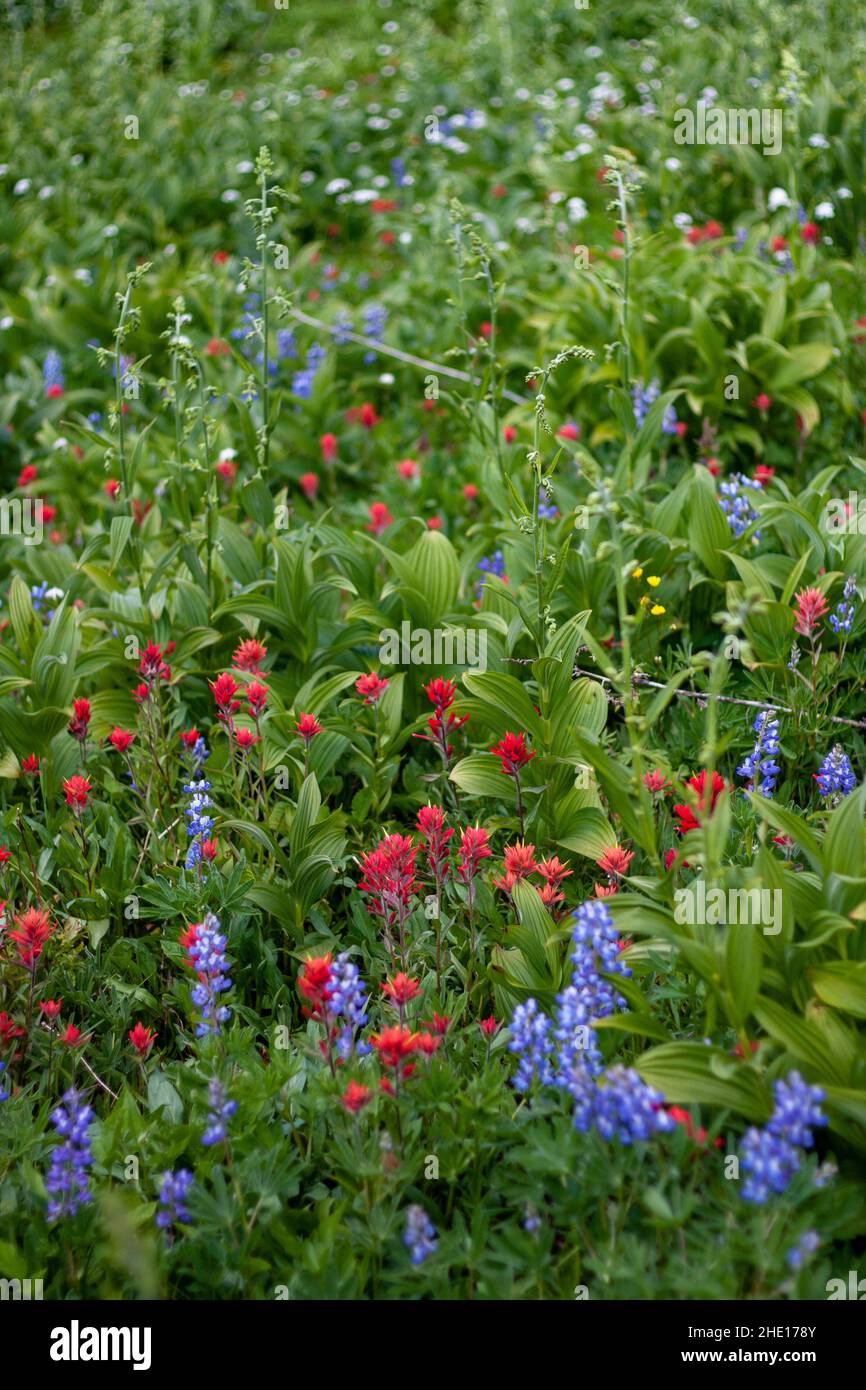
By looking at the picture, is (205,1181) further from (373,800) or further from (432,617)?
(432,617)

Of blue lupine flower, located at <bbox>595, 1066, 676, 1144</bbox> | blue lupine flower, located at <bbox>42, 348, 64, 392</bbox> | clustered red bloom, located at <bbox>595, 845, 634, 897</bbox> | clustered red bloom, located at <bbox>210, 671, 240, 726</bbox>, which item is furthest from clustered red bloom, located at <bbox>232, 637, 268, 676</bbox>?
blue lupine flower, located at <bbox>42, 348, 64, 392</bbox>

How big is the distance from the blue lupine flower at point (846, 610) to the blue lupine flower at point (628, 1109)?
6.18ft

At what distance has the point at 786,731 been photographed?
3479 mm

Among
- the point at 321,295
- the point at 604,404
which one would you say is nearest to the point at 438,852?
the point at 604,404

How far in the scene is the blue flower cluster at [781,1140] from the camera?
2.01m

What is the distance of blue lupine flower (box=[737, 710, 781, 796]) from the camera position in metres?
3.20

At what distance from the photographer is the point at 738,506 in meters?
4.11

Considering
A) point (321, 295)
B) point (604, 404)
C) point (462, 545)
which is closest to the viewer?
point (462, 545)

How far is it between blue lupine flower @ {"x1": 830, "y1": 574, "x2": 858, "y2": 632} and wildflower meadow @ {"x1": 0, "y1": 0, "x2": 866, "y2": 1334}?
0.09ft

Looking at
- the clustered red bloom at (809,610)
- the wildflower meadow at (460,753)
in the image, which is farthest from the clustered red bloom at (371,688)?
the clustered red bloom at (809,610)

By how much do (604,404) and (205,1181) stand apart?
13.3 feet

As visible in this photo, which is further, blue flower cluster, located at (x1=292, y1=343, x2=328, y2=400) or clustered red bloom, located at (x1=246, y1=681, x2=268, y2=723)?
blue flower cluster, located at (x1=292, y1=343, x2=328, y2=400)

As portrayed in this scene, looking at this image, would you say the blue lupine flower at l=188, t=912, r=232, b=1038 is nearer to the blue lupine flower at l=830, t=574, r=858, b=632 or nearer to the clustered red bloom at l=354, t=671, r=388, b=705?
the clustered red bloom at l=354, t=671, r=388, b=705

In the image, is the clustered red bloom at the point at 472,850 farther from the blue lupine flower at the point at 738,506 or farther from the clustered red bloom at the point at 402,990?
the blue lupine flower at the point at 738,506
